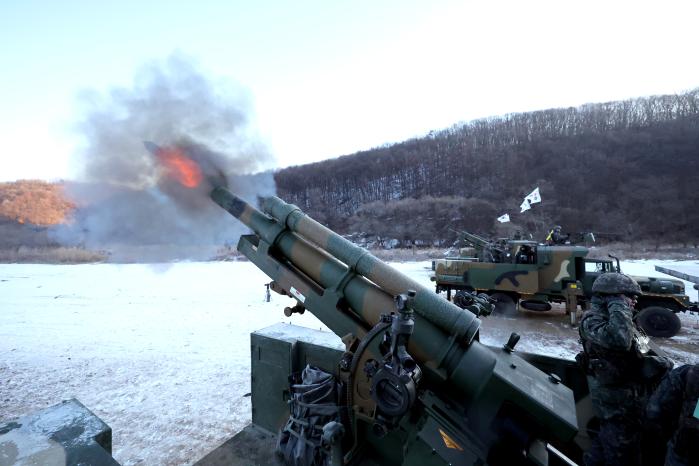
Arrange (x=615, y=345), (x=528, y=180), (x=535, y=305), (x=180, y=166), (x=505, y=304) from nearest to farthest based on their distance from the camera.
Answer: (x=615, y=345)
(x=180, y=166)
(x=535, y=305)
(x=505, y=304)
(x=528, y=180)

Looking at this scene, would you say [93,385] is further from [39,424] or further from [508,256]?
[508,256]

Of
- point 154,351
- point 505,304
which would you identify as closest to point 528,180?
point 505,304

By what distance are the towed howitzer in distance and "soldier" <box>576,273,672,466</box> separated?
1.41 feet

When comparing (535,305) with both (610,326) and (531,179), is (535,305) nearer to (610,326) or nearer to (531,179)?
(610,326)

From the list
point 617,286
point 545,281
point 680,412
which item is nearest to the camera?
point 680,412

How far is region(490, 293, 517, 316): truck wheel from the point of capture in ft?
33.9

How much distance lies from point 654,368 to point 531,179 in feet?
155

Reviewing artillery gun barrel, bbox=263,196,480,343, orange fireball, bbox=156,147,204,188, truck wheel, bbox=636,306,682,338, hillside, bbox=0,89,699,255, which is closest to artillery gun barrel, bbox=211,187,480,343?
artillery gun barrel, bbox=263,196,480,343

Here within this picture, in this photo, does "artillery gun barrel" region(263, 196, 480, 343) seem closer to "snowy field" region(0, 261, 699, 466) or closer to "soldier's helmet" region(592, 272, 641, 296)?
"soldier's helmet" region(592, 272, 641, 296)

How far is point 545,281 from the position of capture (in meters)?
9.84

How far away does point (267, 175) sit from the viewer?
4934 millimetres

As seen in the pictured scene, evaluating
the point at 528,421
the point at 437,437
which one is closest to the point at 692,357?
the point at 528,421

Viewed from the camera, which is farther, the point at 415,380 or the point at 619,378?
the point at 619,378

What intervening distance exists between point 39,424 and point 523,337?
8233mm
